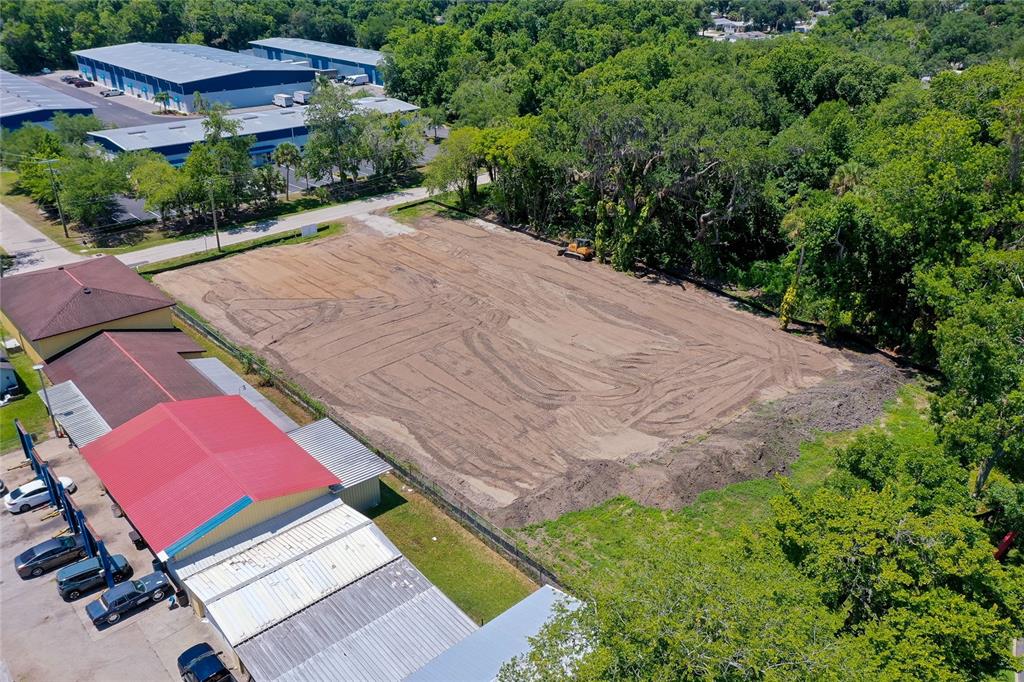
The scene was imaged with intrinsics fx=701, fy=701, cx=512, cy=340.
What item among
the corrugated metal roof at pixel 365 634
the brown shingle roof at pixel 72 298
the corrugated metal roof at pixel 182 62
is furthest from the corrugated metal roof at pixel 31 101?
the corrugated metal roof at pixel 365 634

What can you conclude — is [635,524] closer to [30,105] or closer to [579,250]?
[579,250]

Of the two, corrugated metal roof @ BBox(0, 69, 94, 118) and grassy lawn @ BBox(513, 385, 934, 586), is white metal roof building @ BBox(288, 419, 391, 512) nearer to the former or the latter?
grassy lawn @ BBox(513, 385, 934, 586)

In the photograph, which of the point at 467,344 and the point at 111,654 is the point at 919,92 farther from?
the point at 111,654

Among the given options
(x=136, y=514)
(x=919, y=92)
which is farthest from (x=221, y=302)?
(x=919, y=92)

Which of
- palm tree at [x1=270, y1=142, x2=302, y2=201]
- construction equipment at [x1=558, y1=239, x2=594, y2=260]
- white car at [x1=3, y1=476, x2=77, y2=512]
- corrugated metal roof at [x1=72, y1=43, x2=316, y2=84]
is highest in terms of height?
corrugated metal roof at [x1=72, y1=43, x2=316, y2=84]

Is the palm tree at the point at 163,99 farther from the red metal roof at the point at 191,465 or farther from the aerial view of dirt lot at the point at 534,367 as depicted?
the red metal roof at the point at 191,465

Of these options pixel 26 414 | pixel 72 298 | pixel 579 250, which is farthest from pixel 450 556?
pixel 579 250

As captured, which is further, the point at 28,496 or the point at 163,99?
the point at 163,99

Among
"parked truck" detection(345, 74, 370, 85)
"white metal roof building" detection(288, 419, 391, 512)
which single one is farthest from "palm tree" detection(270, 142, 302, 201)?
"parked truck" detection(345, 74, 370, 85)
